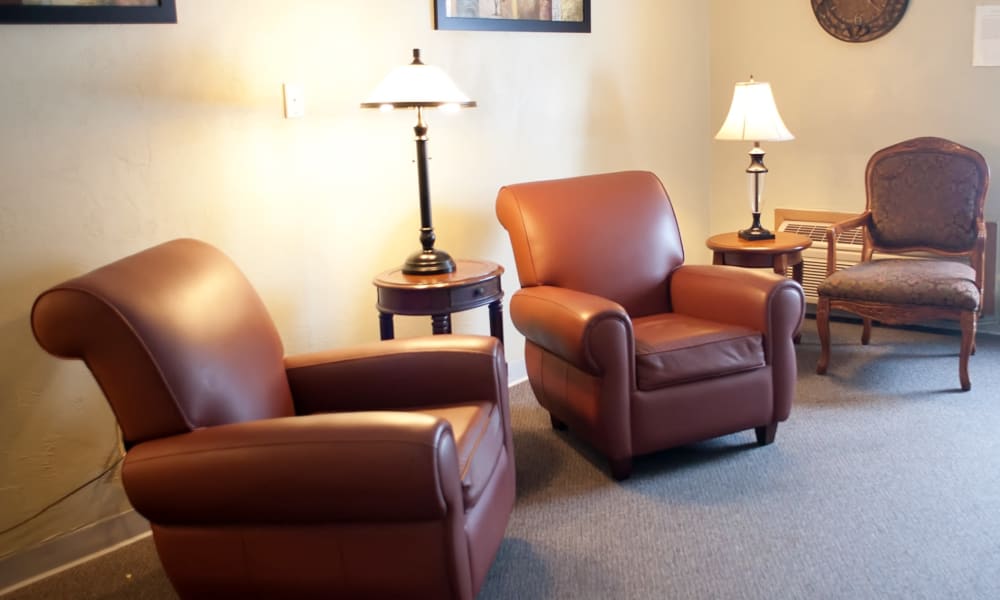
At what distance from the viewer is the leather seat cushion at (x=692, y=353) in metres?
2.79

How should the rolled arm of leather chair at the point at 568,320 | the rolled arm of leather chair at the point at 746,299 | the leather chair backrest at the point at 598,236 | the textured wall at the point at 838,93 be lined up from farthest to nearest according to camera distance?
the textured wall at the point at 838,93, the leather chair backrest at the point at 598,236, the rolled arm of leather chair at the point at 746,299, the rolled arm of leather chair at the point at 568,320

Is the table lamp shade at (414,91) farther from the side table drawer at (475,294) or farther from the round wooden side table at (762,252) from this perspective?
the round wooden side table at (762,252)

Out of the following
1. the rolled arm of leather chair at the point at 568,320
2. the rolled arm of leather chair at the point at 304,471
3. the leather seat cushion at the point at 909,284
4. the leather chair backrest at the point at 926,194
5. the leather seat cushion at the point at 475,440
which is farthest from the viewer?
the leather chair backrest at the point at 926,194

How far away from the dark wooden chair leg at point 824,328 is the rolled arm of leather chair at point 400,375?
1851mm

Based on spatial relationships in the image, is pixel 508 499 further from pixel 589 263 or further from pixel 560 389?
pixel 589 263

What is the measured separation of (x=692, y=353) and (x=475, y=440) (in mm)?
967

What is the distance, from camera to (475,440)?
6.99 ft

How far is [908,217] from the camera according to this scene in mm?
4008

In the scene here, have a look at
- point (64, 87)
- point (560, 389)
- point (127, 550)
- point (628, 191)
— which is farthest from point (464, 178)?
point (127, 550)

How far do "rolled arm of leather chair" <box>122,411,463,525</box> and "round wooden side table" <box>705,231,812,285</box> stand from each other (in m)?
2.28

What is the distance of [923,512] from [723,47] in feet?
9.44

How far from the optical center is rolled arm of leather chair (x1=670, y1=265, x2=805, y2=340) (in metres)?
2.91

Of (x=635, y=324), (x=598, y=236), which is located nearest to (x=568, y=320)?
(x=635, y=324)

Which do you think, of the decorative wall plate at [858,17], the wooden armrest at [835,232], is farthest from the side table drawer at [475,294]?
the decorative wall plate at [858,17]
